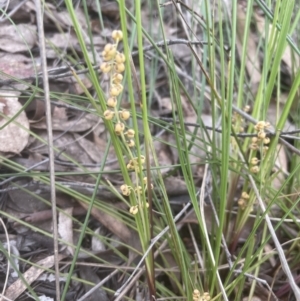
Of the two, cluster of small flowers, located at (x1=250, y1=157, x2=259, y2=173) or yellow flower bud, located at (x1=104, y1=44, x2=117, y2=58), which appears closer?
yellow flower bud, located at (x1=104, y1=44, x2=117, y2=58)

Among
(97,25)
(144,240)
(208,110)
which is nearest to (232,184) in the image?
(144,240)

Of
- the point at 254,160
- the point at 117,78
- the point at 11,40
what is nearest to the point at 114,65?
the point at 117,78

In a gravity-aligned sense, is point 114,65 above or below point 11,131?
above

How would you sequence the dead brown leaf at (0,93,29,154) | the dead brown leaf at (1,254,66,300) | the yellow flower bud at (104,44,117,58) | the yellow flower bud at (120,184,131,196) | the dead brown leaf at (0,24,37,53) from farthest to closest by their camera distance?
the dead brown leaf at (0,24,37,53)
the dead brown leaf at (0,93,29,154)
the dead brown leaf at (1,254,66,300)
the yellow flower bud at (120,184,131,196)
the yellow flower bud at (104,44,117,58)

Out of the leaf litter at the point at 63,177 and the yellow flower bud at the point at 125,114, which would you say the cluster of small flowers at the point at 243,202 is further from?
the yellow flower bud at the point at 125,114

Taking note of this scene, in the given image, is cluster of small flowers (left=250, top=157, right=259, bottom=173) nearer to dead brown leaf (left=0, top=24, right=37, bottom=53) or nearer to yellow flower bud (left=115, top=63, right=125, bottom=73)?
yellow flower bud (left=115, top=63, right=125, bottom=73)

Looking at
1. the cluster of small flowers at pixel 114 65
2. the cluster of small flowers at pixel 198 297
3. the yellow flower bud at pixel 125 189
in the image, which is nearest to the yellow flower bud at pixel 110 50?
the cluster of small flowers at pixel 114 65

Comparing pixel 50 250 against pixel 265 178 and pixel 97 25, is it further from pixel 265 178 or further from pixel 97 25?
pixel 97 25

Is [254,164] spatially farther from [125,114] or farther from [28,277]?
[28,277]

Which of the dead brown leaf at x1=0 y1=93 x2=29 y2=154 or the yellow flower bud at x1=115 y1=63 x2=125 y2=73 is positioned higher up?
the yellow flower bud at x1=115 y1=63 x2=125 y2=73

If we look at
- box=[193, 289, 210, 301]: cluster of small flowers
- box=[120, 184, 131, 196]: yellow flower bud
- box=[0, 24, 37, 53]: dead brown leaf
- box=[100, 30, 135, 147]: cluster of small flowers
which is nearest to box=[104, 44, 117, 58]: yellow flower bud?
box=[100, 30, 135, 147]: cluster of small flowers

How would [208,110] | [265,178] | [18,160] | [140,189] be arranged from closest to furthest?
[140,189] → [265,178] → [18,160] → [208,110]
